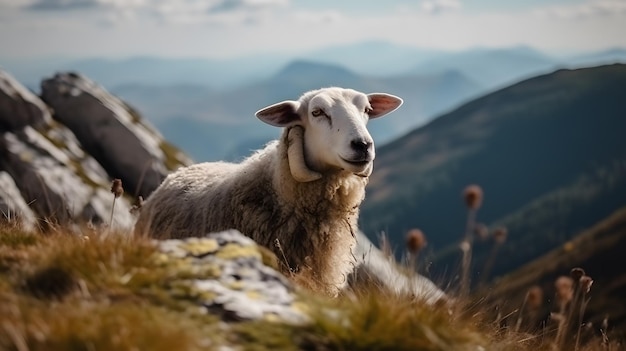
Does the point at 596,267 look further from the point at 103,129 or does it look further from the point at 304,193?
the point at 304,193

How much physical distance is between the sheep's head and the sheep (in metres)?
0.01

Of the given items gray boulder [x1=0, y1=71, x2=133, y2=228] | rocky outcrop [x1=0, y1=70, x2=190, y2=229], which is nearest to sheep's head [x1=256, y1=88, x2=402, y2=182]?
gray boulder [x1=0, y1=71, x2=133, y2=228]

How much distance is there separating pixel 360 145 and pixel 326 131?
75 cm

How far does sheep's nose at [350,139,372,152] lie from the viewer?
8.59m

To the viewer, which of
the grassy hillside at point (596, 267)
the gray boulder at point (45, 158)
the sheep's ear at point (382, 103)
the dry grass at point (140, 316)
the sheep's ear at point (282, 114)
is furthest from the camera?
the grassy hillside at point (596, 267)

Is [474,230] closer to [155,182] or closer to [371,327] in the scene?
[371,327]

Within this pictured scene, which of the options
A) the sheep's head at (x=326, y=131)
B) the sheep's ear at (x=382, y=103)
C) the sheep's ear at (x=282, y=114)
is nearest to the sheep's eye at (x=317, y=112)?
the sheep's head at (x=326, y=131)

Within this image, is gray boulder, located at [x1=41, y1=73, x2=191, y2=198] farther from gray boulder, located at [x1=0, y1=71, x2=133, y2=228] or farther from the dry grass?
the dry grass

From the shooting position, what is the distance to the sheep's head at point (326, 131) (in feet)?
28.3

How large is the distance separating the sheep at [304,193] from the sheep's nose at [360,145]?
15 mm

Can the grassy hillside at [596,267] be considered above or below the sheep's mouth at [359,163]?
below

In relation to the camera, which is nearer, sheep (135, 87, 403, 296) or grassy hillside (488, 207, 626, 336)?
sheep (135, 87, 403, 296)

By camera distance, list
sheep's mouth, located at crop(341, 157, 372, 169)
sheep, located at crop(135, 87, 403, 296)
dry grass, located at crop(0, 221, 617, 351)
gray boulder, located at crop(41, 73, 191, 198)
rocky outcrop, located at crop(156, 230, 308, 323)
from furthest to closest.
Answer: gray boulder, located at crop(41, 73, 191, 198) → sheep, located at crop(135, 87, 403, 296) → sheep's mouth, located at crop(341, 157, 372, 169) → rocky outcrop, located at crop(156, 230, 308, 323) → dry grass, located at crop(0, 221, 617, 351)

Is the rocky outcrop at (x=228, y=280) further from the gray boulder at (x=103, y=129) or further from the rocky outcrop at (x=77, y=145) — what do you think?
the gray boulder at (x=103, y=129)
